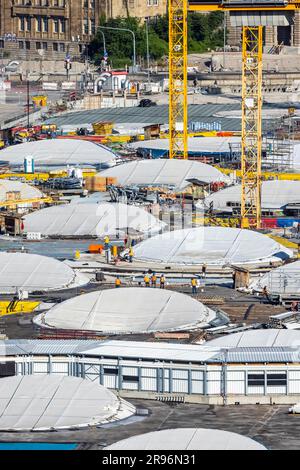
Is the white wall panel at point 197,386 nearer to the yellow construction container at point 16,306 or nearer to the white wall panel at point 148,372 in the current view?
the white wall panel at point 148,372

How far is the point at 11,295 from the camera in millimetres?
97812

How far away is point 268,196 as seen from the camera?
135375 millimetres

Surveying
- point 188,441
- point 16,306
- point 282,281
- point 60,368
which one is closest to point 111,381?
point 60,368

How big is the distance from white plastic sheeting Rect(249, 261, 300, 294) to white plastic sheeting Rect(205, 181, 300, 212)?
3085cm

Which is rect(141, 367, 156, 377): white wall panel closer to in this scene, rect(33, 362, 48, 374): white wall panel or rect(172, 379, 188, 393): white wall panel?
rect(172, 379, 188, 393): white wall panel

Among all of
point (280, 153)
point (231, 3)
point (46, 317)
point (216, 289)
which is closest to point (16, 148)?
point (280, 153)

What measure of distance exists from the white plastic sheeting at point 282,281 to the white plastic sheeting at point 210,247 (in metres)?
6.54

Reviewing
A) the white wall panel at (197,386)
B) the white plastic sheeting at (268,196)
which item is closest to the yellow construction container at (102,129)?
the white plastic sheeting at (268,196)

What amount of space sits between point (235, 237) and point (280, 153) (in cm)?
4755

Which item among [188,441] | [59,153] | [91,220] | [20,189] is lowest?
[59,153]

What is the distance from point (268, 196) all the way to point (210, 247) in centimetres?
2573

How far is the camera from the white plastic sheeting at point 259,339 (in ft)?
265

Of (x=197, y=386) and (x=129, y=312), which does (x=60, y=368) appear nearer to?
(x=197, y=386)
